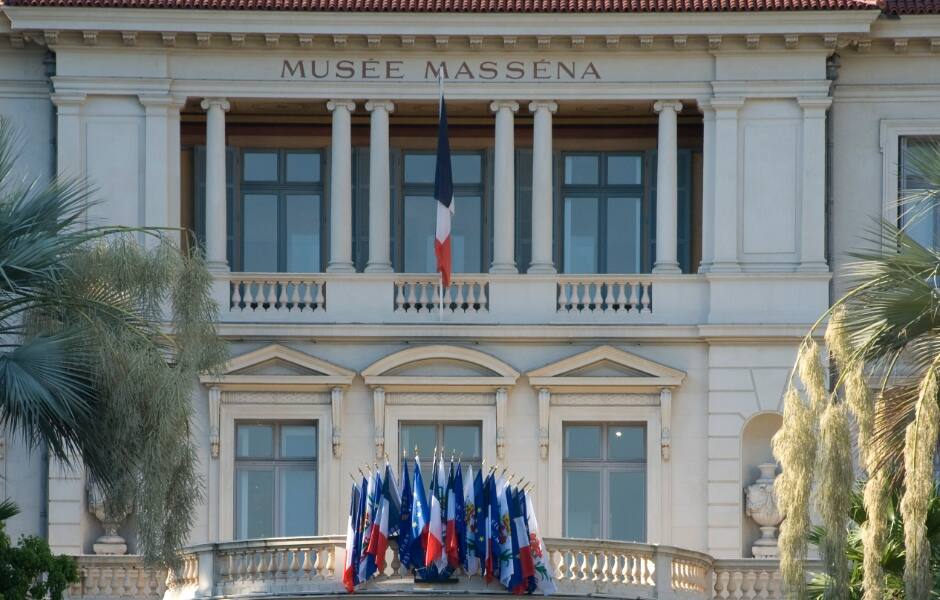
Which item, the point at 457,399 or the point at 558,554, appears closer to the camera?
the point at 558,554

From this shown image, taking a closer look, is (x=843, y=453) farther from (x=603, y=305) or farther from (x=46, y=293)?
(x=603, y=305)

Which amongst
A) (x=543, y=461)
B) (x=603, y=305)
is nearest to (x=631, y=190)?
(x=603, y=305)

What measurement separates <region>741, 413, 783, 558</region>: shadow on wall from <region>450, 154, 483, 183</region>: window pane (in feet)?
24.2

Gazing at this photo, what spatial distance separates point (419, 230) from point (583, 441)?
223 inches

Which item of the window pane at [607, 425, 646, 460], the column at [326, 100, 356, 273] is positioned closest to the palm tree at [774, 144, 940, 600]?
the window pane at [607, 425, 646, 460]

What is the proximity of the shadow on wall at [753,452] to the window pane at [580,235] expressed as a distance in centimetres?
495

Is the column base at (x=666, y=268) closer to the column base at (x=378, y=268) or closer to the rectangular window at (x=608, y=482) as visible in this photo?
the rectangular window at (x=608, y=482)

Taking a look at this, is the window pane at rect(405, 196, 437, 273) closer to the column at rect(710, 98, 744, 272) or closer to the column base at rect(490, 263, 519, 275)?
the column base at rect(490, 263, 519, 275)

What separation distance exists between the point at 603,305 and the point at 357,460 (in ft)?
17.9

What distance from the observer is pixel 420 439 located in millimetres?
49969

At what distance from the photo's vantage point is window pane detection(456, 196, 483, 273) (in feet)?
173

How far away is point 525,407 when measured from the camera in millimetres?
49875

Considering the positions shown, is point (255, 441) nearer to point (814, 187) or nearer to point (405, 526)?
point (405, 526)

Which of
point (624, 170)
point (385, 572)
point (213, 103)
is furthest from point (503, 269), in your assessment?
point (385, 572)
